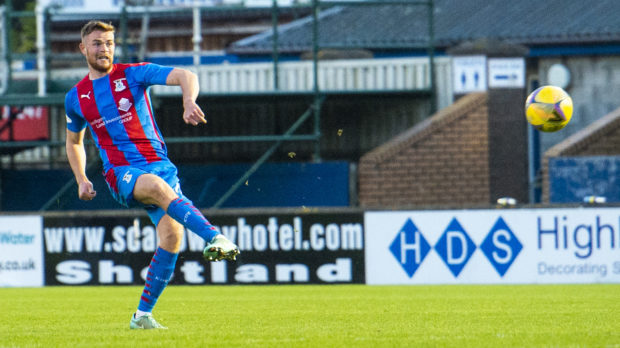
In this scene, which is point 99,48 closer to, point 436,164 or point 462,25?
point 436,164

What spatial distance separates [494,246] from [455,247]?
52 centimetres

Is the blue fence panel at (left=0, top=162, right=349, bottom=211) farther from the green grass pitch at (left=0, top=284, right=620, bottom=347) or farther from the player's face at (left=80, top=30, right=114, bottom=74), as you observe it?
the player's face at (left=80, top=30, right=114, bottom=74)

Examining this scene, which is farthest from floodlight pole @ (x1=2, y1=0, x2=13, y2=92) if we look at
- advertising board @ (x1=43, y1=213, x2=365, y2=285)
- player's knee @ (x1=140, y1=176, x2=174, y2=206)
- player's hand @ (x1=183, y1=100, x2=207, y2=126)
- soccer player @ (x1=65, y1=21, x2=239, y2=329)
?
player's hand @ (x1=183, y1=100, x2=207, y2=126)

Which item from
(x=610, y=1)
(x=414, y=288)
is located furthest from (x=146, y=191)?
(x=610, y=1)

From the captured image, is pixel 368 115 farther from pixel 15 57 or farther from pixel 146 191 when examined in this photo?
pixel 146 191

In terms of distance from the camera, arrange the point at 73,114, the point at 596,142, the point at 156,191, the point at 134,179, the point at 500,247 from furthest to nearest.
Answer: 1. the point at 596,142
2. the point at 500,247
3. the point at 73,114
4. the point at 134,179
5. the point at 156,191

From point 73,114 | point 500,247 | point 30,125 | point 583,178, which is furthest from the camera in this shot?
point 30,125

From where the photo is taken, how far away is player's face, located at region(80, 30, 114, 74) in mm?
8203

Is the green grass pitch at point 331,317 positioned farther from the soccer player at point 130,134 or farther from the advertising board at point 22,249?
the advertising board at point 22,249

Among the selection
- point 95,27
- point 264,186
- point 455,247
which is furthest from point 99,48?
point 264,186

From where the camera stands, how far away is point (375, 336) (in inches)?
309

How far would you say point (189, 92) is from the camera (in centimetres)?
766

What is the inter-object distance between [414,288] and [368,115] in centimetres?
894

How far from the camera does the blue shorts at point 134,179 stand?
8070 millimetres
